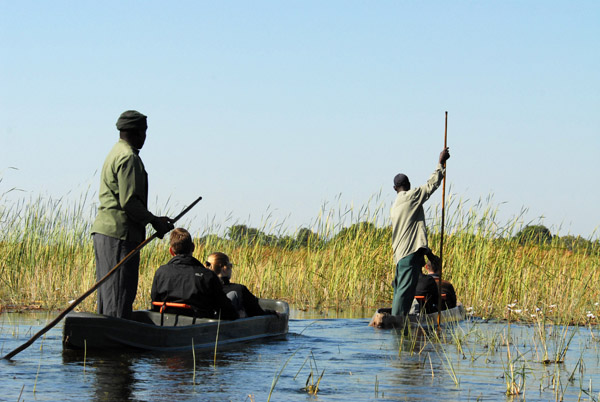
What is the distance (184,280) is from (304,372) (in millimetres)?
1881

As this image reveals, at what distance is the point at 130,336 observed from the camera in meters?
8.20

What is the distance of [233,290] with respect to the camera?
10195 millimetres

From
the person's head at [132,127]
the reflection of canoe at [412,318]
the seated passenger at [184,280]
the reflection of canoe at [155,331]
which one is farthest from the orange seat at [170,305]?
the reflection of canoe at [412,318]

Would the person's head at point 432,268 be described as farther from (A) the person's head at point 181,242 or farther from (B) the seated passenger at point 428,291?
(A) the person's head at point 181,242

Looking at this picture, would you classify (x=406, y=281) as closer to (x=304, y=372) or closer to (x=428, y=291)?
(x=428, y=291)

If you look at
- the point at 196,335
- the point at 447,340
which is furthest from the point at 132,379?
the point at 447,340

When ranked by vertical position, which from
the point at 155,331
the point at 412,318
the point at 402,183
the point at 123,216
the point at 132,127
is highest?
the point at 402,183

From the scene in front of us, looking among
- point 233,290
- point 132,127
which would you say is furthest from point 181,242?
point 233,290

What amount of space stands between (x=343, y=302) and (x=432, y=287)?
134 inches

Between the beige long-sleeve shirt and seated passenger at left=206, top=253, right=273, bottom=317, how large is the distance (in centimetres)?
236

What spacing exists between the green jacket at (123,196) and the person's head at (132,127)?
0.07 metres

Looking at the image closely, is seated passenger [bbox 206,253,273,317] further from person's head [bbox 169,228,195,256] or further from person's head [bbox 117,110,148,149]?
person's head [bbox 117,110,148,149]

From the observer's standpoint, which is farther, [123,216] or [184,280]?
[184,280]

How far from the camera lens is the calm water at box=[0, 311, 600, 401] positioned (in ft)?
21.0
